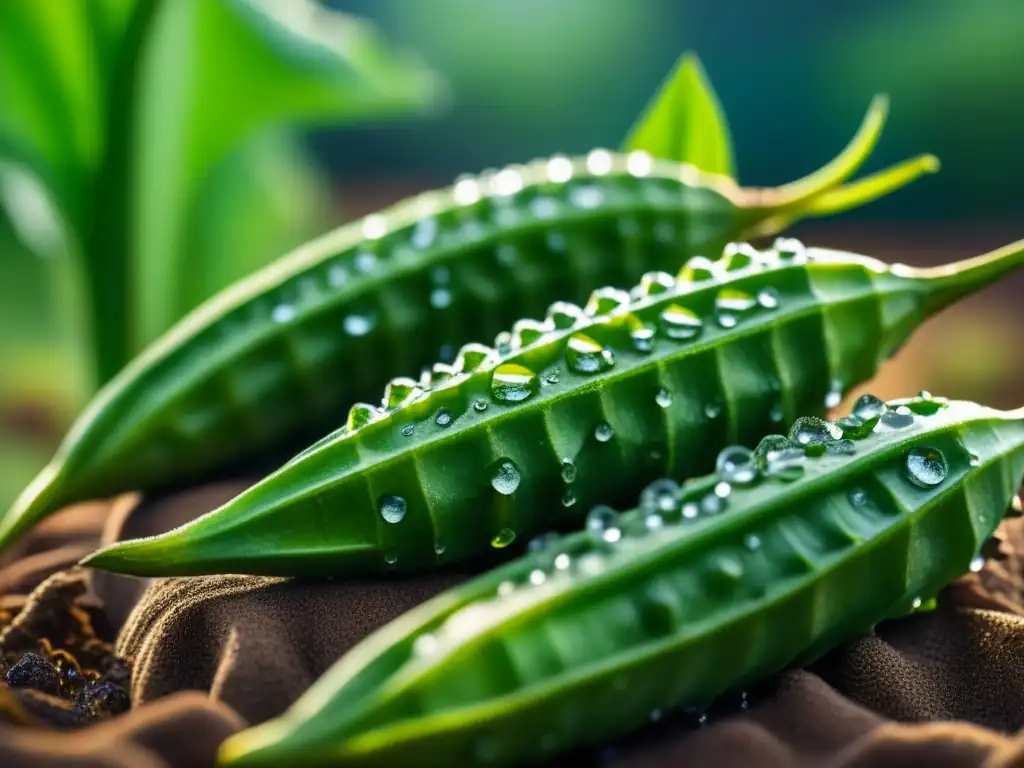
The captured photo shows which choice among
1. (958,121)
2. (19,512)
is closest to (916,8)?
(958,121)

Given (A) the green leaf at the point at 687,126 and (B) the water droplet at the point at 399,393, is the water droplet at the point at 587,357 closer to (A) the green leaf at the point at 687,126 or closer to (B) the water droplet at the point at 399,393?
(B) the water droplet at the point at 399,393

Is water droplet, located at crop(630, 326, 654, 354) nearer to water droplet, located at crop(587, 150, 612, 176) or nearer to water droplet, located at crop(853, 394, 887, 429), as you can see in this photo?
water droplet, located at crop(853, 394, 887, 429)

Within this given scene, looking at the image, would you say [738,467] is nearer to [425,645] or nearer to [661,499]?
[661,499]

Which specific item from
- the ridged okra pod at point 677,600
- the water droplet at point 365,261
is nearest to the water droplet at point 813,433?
the ridged okra pod at point 677,600

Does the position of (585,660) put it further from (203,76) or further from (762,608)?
(203,76)

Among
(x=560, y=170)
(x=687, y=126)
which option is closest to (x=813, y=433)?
(x=560, y=170)

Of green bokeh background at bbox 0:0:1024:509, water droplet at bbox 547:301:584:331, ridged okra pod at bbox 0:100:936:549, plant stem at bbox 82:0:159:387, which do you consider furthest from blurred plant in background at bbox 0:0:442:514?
green bokeh background at bbox 0:0:1024:509
